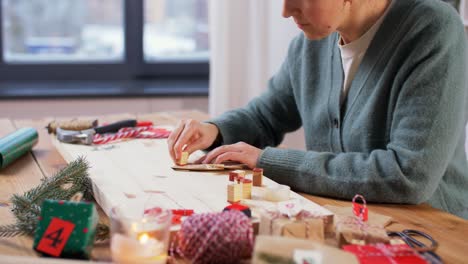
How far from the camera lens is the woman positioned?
1.44 meters

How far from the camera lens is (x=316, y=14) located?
1526 millimetres

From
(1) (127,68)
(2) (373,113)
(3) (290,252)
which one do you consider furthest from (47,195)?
(1) (127,68)

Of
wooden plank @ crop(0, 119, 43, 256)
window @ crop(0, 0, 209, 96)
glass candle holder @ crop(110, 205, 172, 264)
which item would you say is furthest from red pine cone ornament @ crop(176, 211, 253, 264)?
window @ crop(0, 0, 209, 96)

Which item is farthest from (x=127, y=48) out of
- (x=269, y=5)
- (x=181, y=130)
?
(x=181, y=130)

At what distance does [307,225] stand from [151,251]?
0.79 feet

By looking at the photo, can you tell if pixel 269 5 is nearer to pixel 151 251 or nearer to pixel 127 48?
pixel 127 48

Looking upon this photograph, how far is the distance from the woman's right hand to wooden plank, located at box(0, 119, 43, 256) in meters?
0.29

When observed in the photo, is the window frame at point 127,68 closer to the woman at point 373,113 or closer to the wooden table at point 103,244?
the wooden table at point 103,244

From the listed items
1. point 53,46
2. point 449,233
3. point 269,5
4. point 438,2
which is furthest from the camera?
point 53,46

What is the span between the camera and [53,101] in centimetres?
335

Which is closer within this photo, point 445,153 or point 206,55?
point 445,153

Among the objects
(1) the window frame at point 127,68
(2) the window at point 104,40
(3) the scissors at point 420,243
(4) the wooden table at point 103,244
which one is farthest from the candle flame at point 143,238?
(1) the window frame at point 127,68

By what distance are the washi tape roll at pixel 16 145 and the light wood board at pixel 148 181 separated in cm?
10

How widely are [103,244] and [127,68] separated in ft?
8.71
